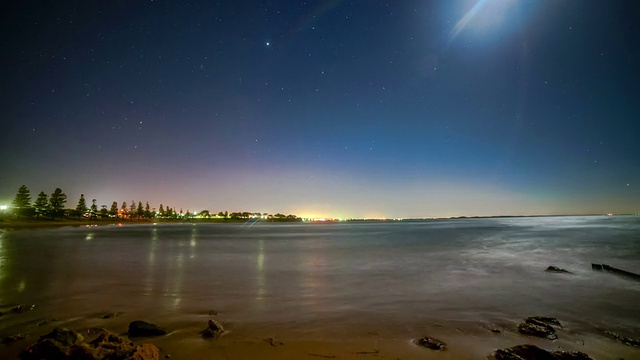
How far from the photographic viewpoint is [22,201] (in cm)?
9069

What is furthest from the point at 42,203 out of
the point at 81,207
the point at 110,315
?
the point at 110,315

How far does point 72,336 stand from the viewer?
221 inches

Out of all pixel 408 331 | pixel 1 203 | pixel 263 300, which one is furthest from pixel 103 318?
pixel 1 203

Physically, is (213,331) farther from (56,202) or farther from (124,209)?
(124,209)

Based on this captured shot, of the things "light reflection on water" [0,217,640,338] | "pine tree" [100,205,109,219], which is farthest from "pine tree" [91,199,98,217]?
"light reflection on water" [0,217,640,338]

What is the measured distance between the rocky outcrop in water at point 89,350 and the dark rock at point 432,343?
4876 mm

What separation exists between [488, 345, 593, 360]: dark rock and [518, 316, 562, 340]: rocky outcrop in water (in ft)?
4.54

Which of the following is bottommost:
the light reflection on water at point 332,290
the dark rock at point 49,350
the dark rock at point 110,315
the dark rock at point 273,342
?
the light reflection on water at point 332,290

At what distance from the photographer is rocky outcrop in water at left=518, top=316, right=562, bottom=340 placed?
682 centimetres

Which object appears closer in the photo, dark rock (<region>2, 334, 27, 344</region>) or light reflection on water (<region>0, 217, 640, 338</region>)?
dark rock (<region>2, 334, 27, 344</region>)

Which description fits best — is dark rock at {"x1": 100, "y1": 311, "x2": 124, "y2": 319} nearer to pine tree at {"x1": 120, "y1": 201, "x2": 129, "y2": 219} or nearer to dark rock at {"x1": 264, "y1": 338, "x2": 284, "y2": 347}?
dark rock at {"x1": 264, "y1": 338, "x2": 284, "y2": 347}

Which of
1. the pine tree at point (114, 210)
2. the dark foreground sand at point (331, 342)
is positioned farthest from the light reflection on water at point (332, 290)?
the pine tree at point (114, 210)

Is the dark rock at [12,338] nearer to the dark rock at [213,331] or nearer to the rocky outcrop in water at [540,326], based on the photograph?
the dark rock at [213,331]

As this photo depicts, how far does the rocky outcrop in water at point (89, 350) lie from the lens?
476cm
